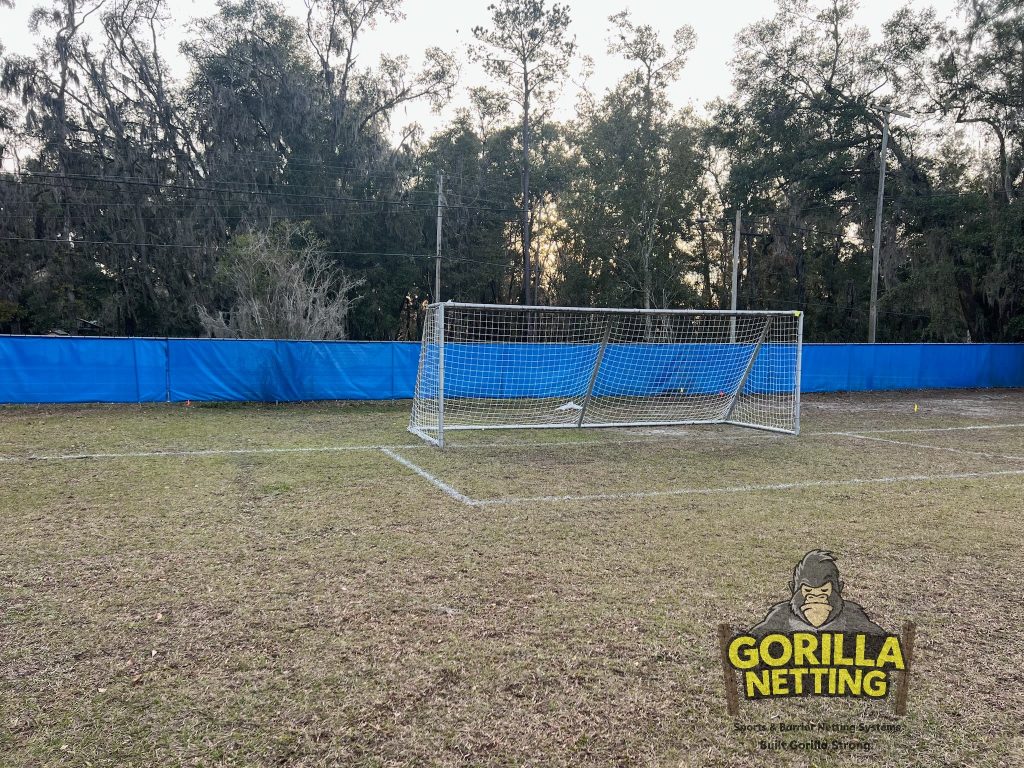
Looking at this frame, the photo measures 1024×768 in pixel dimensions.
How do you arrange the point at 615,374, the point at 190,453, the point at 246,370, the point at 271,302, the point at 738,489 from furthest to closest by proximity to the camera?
1. the point at 271,302
2. the point at 615,374
3. the point at 246,370
4. the point at 190,453
5. the point at 738,489

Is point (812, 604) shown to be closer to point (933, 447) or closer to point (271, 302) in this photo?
point (933, 447)

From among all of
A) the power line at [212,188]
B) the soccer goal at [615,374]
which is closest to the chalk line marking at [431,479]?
the soccer goal at [615,374]

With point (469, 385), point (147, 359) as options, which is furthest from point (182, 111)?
point (469, 385)

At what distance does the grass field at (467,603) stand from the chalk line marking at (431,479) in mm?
68

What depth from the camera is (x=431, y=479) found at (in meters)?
7.23

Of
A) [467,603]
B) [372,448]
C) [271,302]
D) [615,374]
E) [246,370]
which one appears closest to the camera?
[467,603]

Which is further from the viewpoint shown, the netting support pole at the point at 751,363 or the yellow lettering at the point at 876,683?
the netting support pole at the point at 751,363

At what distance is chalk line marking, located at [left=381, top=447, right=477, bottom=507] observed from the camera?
20.7 feet

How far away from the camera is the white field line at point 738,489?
6.33 meters

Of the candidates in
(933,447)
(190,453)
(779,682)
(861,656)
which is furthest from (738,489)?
(190,453)

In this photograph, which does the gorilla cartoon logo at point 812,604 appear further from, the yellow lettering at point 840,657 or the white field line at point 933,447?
the white field line at point 933,447

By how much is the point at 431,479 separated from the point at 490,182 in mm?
32285

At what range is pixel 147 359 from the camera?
1403cm

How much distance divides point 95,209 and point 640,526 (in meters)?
31.1
